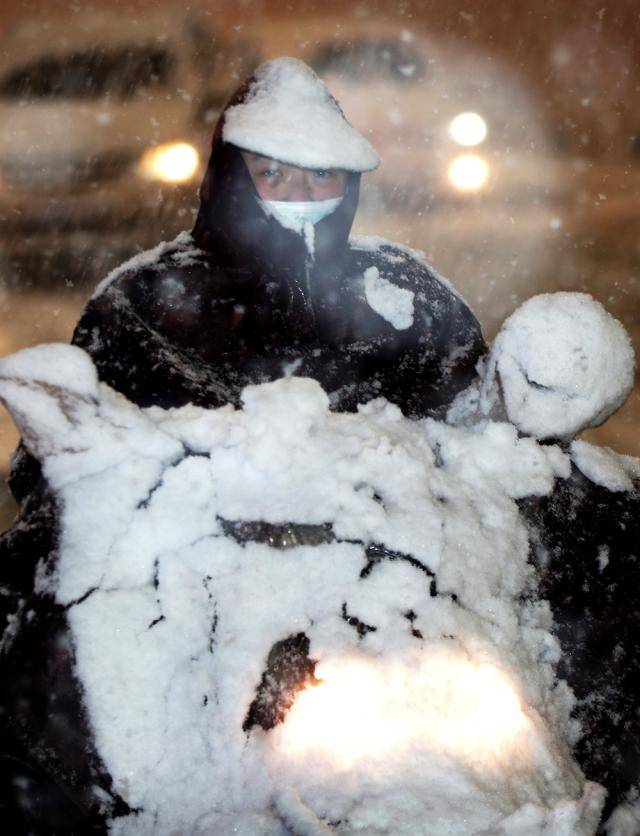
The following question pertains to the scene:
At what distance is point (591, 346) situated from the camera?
1.28 metres

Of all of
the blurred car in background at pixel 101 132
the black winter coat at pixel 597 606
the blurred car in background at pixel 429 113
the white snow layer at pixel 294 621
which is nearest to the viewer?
the white snow layer at pixel 294 621

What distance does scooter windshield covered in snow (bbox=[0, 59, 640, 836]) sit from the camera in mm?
946

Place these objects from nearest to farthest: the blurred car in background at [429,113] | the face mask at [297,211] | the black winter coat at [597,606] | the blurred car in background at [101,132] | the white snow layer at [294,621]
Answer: the white snow layer at [294,621] < the black winter coat at [597,606] < the face mask at [297,211] < the blurred car in background at [101,132] < the blurred car in background at [429,113]

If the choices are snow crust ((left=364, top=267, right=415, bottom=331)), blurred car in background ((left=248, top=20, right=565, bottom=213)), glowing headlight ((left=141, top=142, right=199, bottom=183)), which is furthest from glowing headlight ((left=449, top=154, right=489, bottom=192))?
snow crust ((left=364, top=267, right=415, bottom=331))

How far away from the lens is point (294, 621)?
3.43 ft

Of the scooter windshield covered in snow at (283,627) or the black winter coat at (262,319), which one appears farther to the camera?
the black winter coat at (262,319)

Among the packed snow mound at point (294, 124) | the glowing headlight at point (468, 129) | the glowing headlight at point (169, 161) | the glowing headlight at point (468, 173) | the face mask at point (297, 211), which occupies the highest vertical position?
the packed snow mound at point (294, 124)

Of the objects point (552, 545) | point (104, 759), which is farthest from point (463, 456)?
point (104, 759)

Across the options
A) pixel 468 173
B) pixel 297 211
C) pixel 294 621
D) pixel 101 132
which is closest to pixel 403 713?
pixel 294 621

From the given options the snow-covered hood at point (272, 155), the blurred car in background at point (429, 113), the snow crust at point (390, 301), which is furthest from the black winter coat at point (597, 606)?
the blurred car in background at point (429, 113)

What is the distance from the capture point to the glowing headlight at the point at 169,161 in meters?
3.16

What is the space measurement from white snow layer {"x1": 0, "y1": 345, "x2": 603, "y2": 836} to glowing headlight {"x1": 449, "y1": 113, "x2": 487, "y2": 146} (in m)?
2.73

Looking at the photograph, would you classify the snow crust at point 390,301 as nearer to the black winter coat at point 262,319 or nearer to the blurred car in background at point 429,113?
the black winter coat at point 262,319

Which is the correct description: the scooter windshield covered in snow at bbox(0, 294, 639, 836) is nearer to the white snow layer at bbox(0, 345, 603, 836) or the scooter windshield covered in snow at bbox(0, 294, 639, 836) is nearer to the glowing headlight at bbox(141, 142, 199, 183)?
the white snow layer at bbox(0, 345, 603, 836)
